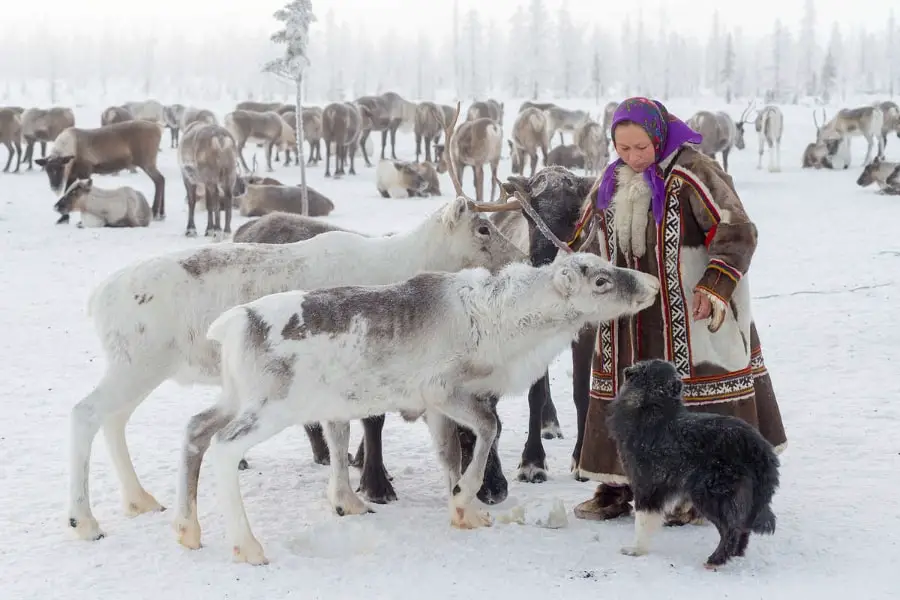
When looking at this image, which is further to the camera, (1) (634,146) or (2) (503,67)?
(2) (503,67)

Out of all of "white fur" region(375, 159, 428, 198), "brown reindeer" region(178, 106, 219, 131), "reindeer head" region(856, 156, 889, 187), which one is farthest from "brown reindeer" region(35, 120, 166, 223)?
"reindeer head" region(856, 156, 889, 187)

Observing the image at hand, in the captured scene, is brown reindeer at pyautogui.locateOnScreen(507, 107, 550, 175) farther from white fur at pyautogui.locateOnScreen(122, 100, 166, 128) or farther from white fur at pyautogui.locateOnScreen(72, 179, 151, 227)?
white fur at pyautogui.locateOnScreen(122, 100, 166, 128)

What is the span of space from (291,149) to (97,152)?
13213 mm

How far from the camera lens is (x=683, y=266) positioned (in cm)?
433

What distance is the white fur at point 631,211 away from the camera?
4.34 meters

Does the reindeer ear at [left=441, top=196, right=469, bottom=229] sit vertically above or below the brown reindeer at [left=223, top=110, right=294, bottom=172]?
below

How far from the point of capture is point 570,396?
7.15m

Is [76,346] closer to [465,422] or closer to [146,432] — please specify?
[146,432]

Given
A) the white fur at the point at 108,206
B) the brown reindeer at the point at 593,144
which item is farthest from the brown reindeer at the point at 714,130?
the white fur at the point at 108,206

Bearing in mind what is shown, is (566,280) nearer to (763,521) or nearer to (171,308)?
(763,521)

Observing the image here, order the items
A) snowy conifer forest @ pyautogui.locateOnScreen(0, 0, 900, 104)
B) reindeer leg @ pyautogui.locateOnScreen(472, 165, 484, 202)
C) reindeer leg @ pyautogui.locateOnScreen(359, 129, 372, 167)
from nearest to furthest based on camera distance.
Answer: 1. reindeer leg @ pyautogui.locateOnScreen(472, 165, 484, 202)
2. reindeer leg @ pyautogui.locateOnScreen(359, 129, 372, 167)
3. snowy conifer forest @ pyautogui.locateOnScreen(0, 0, 900, 104)

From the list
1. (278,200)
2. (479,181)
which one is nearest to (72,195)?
(278,200)

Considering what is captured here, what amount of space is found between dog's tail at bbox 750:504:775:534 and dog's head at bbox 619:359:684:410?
53cm

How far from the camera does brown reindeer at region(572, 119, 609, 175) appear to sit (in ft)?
76.0
